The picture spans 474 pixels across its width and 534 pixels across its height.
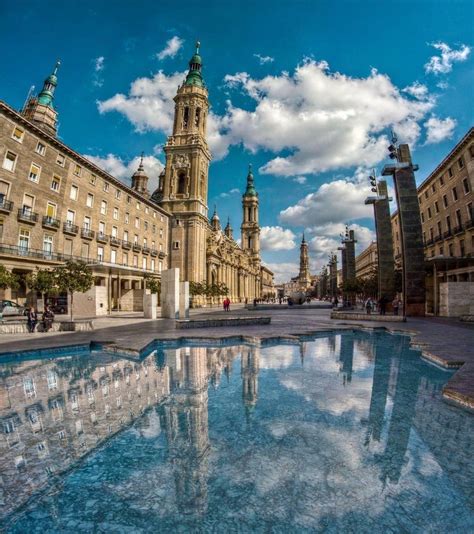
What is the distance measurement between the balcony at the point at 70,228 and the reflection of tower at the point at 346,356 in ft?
97.7

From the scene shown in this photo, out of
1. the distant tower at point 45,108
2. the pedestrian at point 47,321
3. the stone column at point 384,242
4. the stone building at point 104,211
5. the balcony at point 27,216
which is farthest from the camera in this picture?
the distant tower at point 45,108

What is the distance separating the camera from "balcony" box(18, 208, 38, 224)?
2862cm

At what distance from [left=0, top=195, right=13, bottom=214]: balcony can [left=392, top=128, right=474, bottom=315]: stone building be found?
3459cm

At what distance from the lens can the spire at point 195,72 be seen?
2415 inches

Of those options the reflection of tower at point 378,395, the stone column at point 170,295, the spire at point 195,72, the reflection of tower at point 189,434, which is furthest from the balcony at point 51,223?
the spire at point 195,72

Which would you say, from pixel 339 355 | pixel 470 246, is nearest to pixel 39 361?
pixel 339 355

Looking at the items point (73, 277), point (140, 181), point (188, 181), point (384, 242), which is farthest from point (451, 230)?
point (140, 181)

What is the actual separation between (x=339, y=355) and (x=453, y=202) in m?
34.7

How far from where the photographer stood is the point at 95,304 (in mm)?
25625

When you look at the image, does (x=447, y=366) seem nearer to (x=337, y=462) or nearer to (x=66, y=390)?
(x=337, y=462)

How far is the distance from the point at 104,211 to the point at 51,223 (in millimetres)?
9294

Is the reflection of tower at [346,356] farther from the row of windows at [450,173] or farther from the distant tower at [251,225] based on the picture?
the distant tower at [251,225]

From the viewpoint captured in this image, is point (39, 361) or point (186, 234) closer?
point (39, 361)

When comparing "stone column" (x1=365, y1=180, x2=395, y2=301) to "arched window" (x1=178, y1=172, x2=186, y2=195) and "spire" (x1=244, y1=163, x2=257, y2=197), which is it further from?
"spire" (x1=244, y1=163, x2=257, y2=197)
